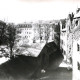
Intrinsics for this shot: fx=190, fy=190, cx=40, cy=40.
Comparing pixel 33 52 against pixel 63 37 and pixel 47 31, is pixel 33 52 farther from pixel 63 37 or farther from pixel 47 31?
pixel 63 37

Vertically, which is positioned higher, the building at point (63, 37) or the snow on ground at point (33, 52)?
the building at point (63, 37)

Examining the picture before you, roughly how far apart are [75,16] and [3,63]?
83.2 inches

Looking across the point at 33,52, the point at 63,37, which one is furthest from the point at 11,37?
the point at 63,37

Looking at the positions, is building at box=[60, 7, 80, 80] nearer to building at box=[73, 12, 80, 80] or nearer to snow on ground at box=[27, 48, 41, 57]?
building at box=[73, 12, 80, 80]

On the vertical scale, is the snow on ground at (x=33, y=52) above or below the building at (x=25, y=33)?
below

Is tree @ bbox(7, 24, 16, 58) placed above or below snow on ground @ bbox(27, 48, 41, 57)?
above

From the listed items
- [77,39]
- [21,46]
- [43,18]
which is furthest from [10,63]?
[77,39]

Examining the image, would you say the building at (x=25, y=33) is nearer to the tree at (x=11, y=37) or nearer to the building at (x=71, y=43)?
the tree at (x=11, y=37)

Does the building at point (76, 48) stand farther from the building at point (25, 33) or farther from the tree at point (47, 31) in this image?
the building at point (25, 33)

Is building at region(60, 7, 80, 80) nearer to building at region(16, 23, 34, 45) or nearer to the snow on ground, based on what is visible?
the snow on ground

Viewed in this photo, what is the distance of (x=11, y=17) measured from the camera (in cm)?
475

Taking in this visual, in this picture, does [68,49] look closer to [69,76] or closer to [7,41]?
[69,76]

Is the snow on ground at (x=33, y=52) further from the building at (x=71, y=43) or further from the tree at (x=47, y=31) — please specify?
the building at (x=71, y=43)

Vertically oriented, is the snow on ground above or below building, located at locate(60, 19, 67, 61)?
A: below
